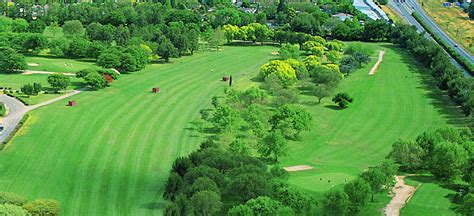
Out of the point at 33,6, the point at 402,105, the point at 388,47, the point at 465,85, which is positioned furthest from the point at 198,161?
the point at 33,6

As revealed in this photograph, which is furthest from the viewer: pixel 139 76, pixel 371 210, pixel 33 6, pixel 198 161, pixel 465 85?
pixel 33 6

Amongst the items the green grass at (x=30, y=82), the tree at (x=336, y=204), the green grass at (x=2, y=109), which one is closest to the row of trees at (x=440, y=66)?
the tree at (x=336, y=204)

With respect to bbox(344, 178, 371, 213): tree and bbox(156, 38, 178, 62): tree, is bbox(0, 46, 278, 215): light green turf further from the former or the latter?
bbox(344, 178, 371, 213): tree

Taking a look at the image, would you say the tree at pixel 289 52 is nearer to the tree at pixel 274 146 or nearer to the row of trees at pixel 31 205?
the tree at pixel 274 146

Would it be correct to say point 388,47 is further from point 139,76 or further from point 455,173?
point 455,173

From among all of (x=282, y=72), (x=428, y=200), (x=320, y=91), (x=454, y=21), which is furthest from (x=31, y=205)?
(x=454, y=21)

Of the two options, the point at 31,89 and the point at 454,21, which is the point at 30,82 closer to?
the point at 31,89

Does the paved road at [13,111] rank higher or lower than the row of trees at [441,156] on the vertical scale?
lower
